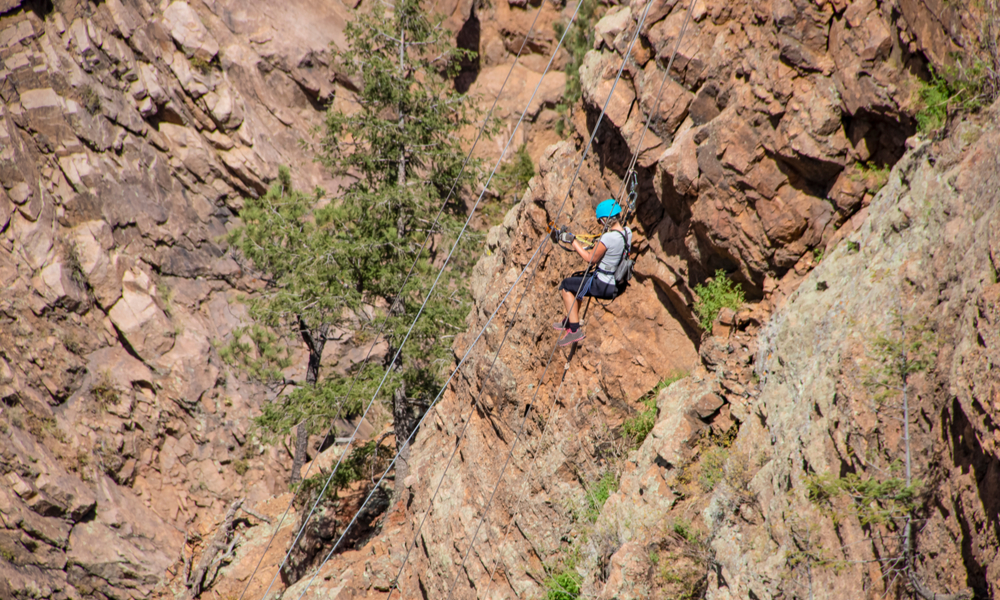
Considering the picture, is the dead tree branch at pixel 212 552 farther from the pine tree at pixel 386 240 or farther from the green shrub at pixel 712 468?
the green shrub at pixel 712 468

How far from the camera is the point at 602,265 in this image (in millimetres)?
7910

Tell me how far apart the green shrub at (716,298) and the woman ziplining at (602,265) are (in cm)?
102

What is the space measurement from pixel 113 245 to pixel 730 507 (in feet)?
63.3

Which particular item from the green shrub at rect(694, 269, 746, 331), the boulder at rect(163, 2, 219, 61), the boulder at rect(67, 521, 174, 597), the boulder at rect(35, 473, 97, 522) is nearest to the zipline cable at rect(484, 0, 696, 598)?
the green shrub at rect(694, 269, 746, 331)

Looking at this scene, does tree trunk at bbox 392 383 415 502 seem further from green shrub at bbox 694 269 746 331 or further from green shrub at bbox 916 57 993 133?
green shrub at bbox 916 57 993 133

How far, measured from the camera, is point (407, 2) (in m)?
13.5

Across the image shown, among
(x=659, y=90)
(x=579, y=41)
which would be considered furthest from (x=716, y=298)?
(x=579, y=41)

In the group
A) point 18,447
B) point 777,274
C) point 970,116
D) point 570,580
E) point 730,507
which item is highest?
point 970,116

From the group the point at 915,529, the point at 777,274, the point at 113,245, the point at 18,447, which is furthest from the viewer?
the point at 113,245

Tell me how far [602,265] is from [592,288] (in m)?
0.37

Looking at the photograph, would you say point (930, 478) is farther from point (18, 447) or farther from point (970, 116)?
point (18, 447)

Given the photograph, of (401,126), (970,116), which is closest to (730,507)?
(970,116)

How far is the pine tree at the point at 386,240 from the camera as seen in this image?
12.9 metres

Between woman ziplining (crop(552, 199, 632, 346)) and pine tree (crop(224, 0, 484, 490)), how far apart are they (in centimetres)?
483
